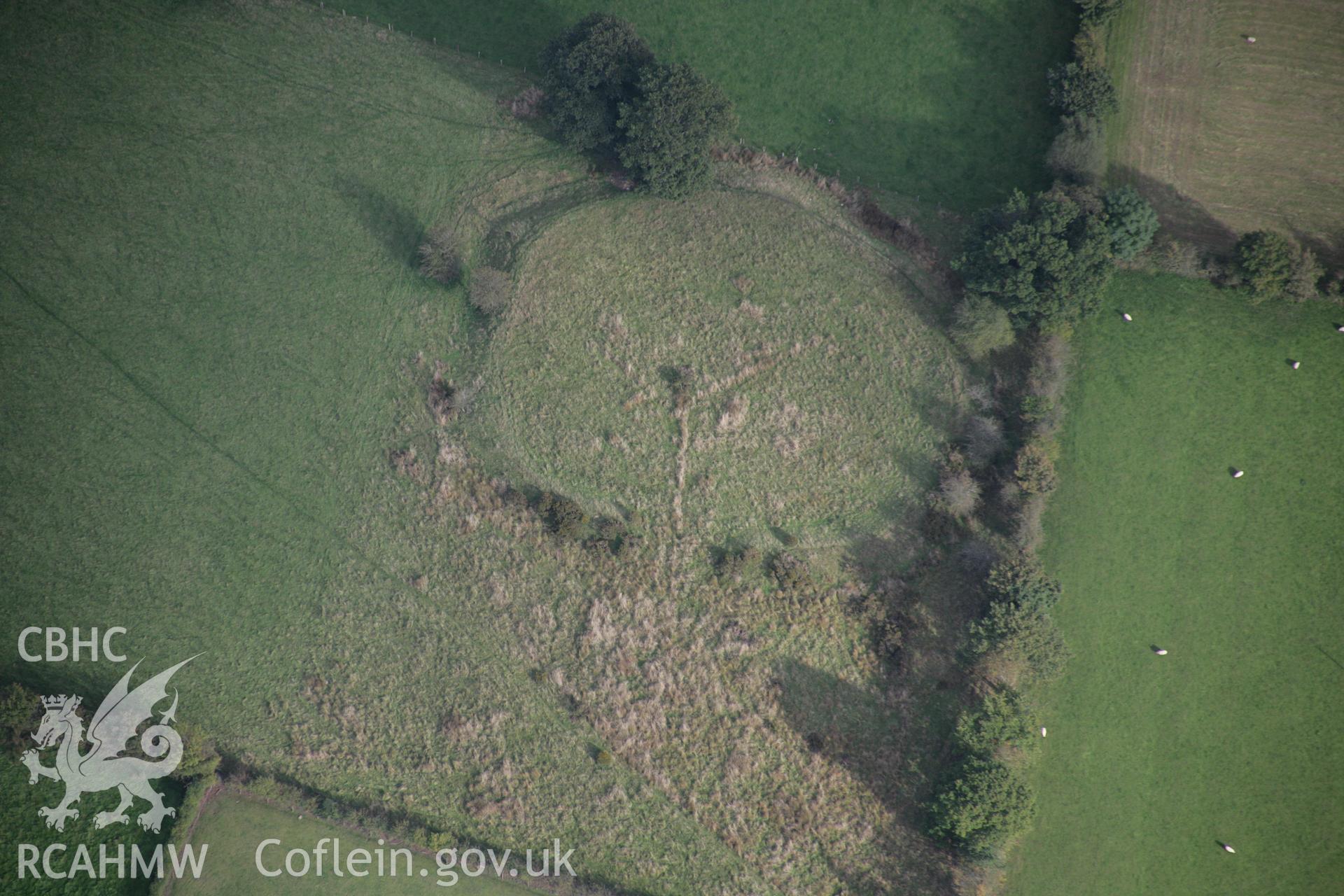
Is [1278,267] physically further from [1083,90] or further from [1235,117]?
[1083,90]

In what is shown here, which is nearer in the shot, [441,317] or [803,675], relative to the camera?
[803,675]

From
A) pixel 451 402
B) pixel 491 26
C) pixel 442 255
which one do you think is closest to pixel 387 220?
pixel 442 255

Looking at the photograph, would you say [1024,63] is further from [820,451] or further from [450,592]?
[450,592]

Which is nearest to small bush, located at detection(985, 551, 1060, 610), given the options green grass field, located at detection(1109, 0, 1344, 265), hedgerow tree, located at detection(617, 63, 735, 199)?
green grass field, located at detection(1109, 0, 1344, 265)

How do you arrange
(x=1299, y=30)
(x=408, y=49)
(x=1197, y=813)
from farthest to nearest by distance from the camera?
(x=408, y=49), (x=1299, y=30), (x=1197, y=813)

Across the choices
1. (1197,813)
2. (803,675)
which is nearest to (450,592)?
(803,675)

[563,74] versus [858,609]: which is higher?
[563,74]

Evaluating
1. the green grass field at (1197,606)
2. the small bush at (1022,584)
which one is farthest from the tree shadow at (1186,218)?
the small bush at (1022,584)

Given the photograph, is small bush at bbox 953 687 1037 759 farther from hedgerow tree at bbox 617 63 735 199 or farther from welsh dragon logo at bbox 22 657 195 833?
welsh dragon logo at bbox 22 657 195 833
